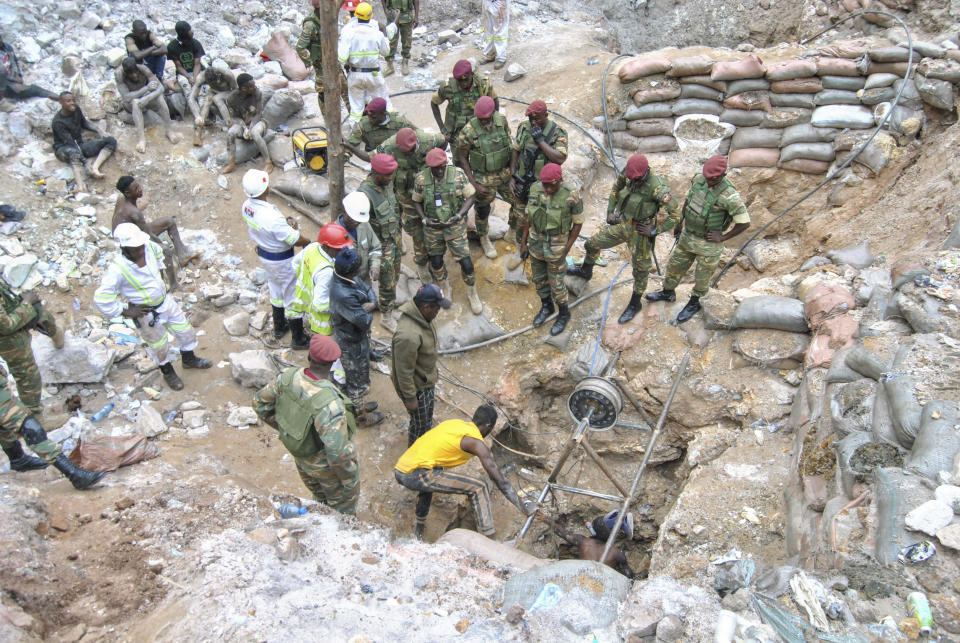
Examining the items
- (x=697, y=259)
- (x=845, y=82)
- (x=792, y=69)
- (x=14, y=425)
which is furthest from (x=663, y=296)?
(x=14, y=425)

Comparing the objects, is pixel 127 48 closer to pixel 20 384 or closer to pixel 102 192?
pixel 102 192

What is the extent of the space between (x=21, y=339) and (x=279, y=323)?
80.6 inches

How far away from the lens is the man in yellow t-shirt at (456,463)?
416cm

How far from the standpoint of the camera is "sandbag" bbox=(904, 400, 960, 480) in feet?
10.2

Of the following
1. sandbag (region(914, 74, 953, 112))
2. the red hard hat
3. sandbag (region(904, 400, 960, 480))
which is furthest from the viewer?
sandbag (region(914, 74, 953, 112))

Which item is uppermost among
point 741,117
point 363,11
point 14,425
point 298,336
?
point 363,11

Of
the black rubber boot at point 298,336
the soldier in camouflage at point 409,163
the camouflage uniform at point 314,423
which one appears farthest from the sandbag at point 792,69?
the camouflage uniform at point 314,423

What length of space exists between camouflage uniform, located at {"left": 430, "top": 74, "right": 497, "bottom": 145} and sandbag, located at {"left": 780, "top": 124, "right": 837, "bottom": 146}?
3829mm

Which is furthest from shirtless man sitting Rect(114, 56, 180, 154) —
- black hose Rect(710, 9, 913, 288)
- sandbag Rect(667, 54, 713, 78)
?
black hose Rect(710, 9, 913, 288)

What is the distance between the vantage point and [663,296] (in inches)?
239

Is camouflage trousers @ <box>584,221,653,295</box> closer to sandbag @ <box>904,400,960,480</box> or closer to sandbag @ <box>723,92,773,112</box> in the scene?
sandbag @ <box>904,400,960,480</box>

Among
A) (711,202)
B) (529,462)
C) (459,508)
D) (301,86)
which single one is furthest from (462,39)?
(459,508)

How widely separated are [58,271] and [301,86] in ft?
14.1

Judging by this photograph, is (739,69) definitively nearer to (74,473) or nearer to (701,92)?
(701,92)
